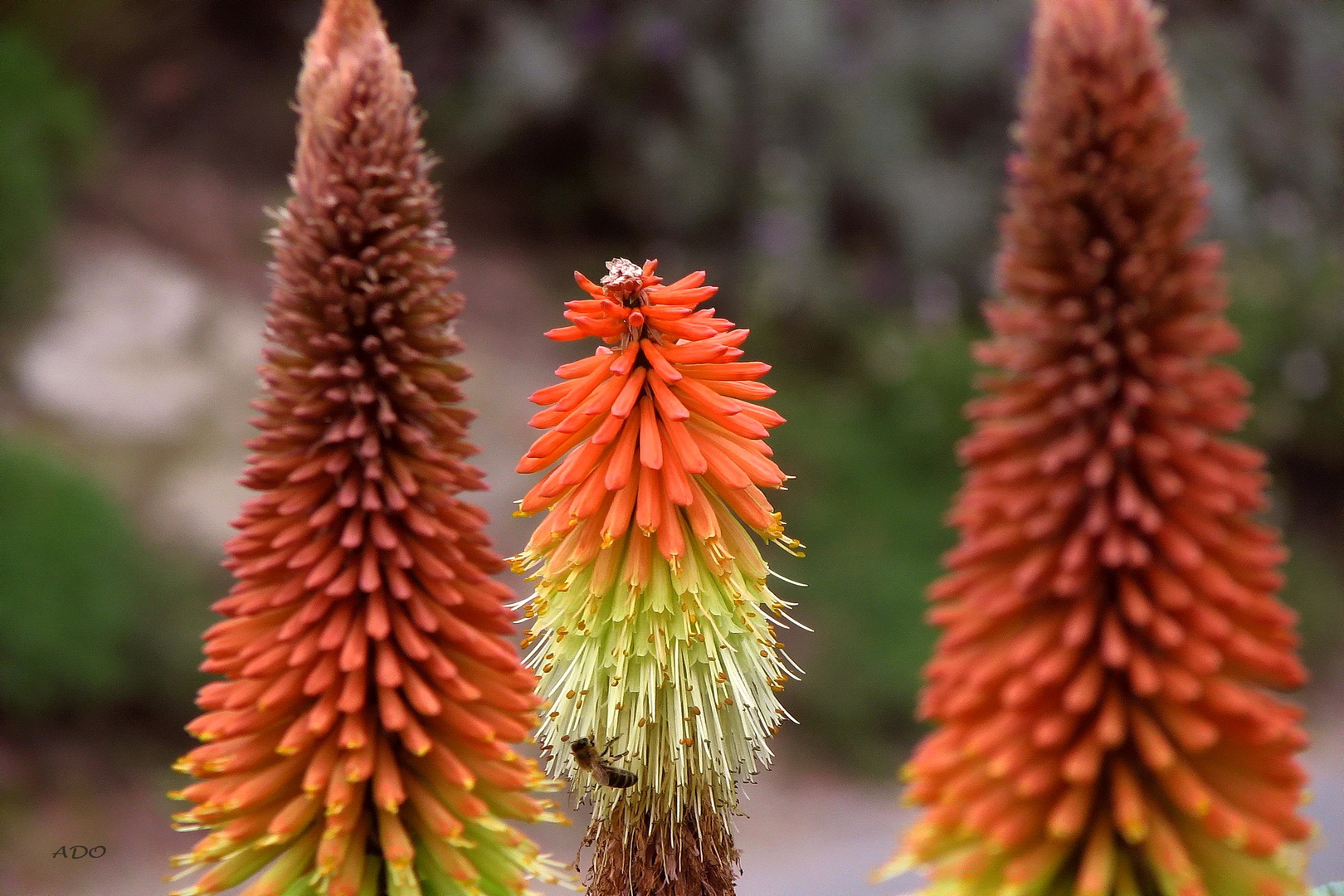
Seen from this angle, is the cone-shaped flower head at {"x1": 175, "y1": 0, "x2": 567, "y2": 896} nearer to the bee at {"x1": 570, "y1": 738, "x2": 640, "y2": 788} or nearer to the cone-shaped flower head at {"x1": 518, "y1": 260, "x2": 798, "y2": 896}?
the bee at {"x1": 570, "y1": 738, "x2": 640, "y2": 788}

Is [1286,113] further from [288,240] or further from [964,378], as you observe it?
[288,240]

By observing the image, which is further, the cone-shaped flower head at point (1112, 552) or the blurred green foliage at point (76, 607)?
the blurred green foliage at point (76, 607)

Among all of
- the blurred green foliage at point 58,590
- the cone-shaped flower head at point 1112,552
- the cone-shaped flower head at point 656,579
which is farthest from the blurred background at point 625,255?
the cone-shaped flower head at point 1112,552

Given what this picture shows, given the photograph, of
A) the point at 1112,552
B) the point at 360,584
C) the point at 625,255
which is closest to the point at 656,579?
the point at 360,584

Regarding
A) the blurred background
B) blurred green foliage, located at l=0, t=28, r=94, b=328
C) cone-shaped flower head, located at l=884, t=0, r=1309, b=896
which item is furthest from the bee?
blurred green foliage, located at l=0, t=28, r=94, b=328

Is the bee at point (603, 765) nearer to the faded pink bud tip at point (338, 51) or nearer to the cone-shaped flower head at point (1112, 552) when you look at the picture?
the cone-shaped flower head at point (1112, 552)

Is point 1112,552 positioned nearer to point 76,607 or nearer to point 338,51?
point 338,51
